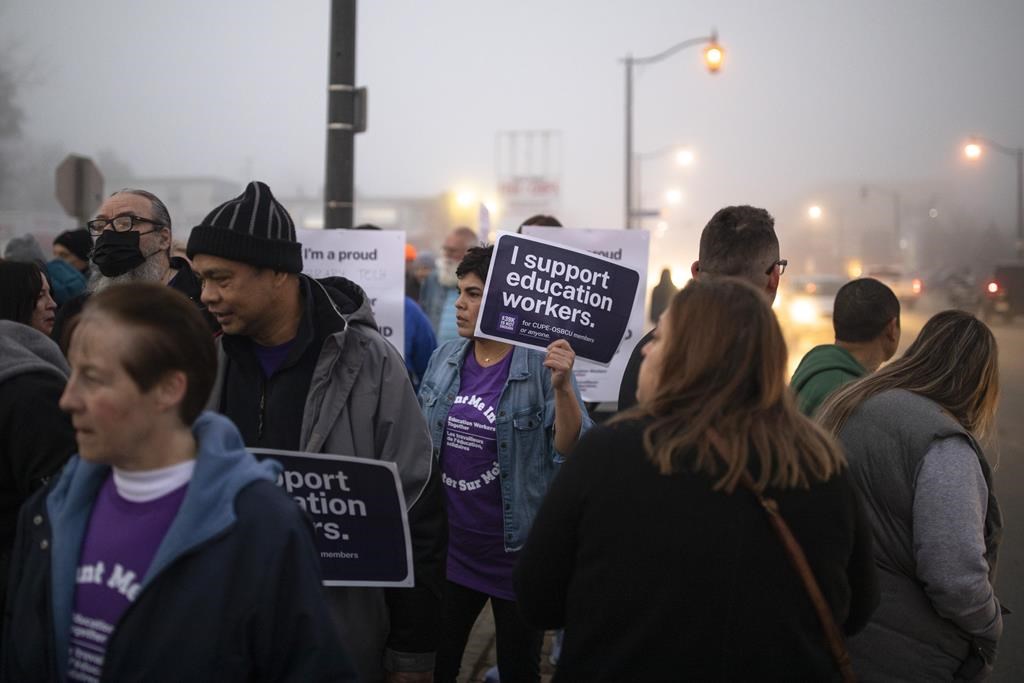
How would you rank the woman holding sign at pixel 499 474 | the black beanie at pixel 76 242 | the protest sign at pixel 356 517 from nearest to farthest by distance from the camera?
1. the protest sign at pixel 356 517
2. the woman holding sign at pixel 499 474
3. the black beanie at pixel 76 242

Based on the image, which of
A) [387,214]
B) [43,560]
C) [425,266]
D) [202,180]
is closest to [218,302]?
[43,560]

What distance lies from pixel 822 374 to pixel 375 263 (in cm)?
303

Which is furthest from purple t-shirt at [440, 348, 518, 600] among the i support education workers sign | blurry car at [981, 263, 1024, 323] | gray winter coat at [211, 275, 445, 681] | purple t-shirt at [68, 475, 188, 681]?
blurry car at [981, 263, 1024, 323]

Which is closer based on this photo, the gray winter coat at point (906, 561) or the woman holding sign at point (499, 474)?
the gray winter coat at point (906, 561)

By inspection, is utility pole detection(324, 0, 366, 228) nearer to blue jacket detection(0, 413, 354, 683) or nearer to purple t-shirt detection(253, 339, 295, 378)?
purple t-shirt detection(253, 339, 295, 378)

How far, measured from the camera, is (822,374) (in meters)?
4.21

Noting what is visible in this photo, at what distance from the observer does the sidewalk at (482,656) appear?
16.6 ft

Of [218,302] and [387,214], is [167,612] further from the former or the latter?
[387,214]

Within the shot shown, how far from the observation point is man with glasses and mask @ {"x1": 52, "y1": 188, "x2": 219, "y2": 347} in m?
4.18

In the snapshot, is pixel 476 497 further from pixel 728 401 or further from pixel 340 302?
pixel 728 401

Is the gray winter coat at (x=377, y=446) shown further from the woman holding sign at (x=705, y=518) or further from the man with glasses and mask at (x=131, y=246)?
the man with glasses and mask at (x=131, y=246)

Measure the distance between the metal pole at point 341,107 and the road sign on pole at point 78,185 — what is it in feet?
14.5

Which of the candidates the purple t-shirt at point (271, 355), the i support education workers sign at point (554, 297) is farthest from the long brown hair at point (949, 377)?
the purple t-shirt at point (271, 355)

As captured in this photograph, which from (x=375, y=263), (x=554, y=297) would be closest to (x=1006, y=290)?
(x=375, y=263)
